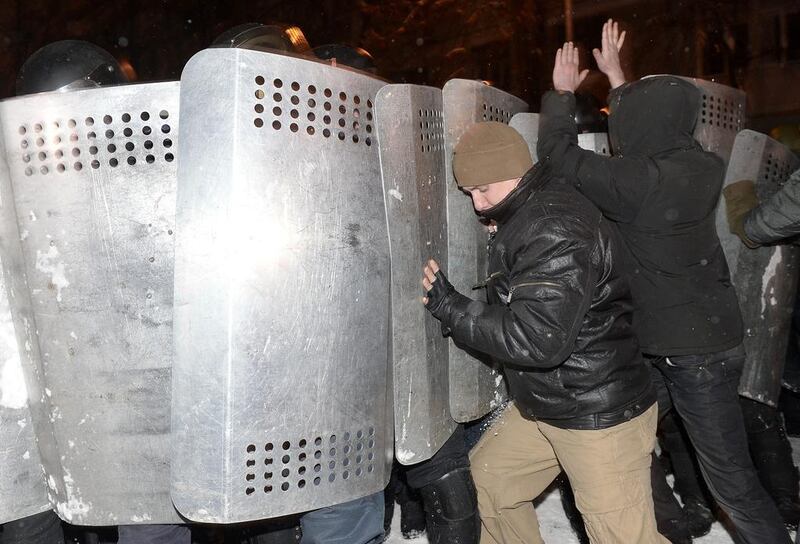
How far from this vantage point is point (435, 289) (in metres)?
2.32

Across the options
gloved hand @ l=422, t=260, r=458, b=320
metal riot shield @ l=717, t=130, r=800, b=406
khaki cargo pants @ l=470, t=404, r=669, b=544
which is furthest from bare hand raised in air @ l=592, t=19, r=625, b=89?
khaki cargo pants @ l=470, t=404, r=669, b=544

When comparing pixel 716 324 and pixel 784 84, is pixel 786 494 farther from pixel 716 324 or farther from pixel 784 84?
pixel 784 84

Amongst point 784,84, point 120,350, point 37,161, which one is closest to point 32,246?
point 37,161

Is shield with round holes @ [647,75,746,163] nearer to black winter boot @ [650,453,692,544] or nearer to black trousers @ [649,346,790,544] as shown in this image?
black trousers @ [649,346,790,544]

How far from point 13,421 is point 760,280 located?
299 cm

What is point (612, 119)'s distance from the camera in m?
2.88

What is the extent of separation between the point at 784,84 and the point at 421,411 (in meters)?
16.6

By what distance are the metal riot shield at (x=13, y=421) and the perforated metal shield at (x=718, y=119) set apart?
271 centimetres

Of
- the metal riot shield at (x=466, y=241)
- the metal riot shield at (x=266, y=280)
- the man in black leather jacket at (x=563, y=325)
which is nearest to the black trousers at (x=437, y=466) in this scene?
the metal riot shield at (x=466, y=241)

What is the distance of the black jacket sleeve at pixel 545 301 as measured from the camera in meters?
2.09

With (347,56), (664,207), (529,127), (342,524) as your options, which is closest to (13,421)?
(342,524)

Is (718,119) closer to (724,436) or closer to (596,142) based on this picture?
(596,142)

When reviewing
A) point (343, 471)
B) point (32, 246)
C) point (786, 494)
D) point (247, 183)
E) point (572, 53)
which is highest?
point (572, 53)

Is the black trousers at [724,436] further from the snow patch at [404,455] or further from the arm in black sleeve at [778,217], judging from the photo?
the snow patch at [404,455]
